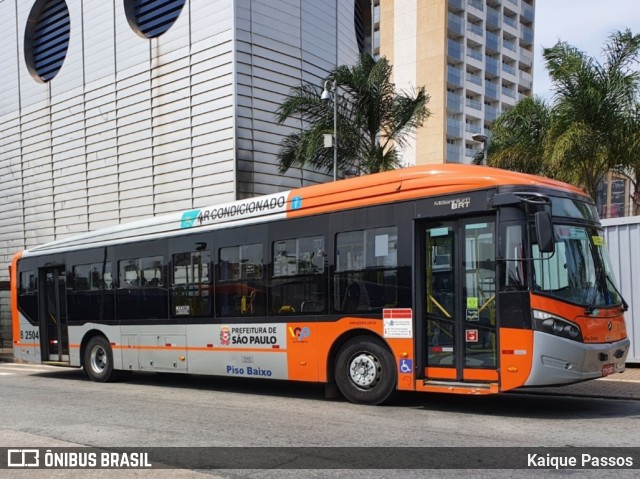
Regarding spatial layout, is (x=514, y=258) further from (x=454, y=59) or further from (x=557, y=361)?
(x=454, y=59)

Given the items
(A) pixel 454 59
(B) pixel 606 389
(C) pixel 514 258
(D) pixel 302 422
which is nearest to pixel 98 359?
(D) pixel 302 422

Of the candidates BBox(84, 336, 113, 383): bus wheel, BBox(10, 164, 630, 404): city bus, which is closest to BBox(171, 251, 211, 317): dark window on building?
BBox(10, 164, 630, 404): city bus

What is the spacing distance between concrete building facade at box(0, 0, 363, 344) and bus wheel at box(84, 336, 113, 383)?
28.2 feet

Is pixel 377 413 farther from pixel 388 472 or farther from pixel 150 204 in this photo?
pixel 150 204

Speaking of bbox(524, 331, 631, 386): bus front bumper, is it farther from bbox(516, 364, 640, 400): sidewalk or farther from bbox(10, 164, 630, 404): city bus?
bbox(516, 364, 640, 400): sidewalk

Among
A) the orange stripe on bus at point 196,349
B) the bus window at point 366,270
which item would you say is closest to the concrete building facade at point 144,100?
the orange stripe on bus at point 196,349

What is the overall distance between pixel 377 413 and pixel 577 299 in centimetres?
297

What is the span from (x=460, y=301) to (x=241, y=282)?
4179mm

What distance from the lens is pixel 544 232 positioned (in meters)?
7.50

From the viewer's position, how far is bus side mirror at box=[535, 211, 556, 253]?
7461 mm

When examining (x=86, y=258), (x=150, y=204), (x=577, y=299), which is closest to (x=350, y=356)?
(x=577, y=299)

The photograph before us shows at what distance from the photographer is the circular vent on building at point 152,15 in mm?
24125

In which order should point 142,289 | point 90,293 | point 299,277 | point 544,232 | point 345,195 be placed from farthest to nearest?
point 90,293
point 142,289
point 299,277
point 345,195
point 544,232

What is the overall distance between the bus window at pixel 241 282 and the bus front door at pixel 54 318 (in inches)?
220
